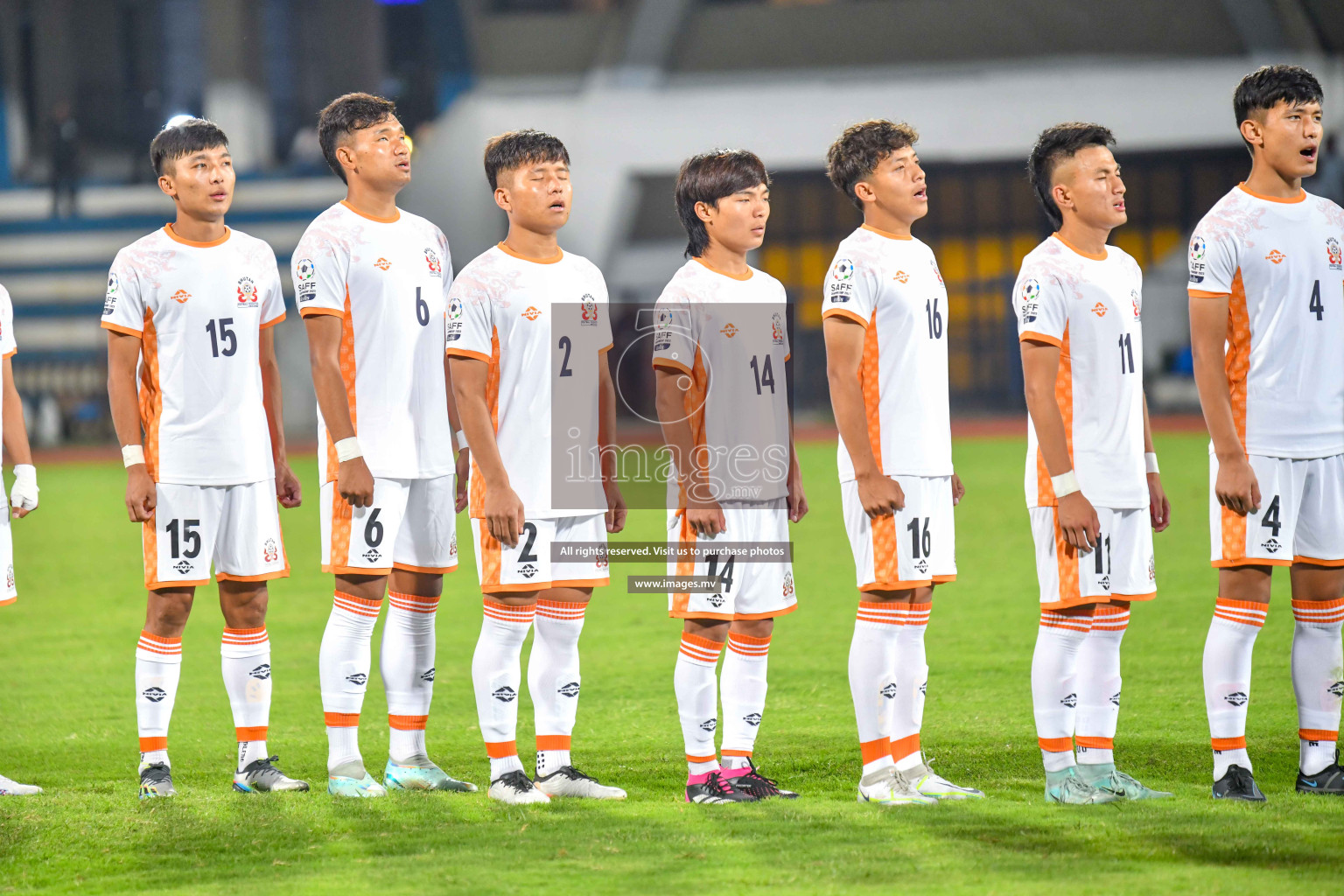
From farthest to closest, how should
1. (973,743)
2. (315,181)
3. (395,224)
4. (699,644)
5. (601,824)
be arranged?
(315,181)
(973,743)
(395,224)
(699,644)
(601,824)

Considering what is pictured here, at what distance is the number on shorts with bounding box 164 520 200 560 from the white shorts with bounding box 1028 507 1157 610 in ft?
9.78

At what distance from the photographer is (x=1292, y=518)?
4.86 metres

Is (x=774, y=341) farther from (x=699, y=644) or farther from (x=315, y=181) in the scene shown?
(x=315, y=181)

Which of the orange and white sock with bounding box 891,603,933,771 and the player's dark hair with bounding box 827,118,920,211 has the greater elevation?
the player's dark hair with bounding box 827,118,920,211

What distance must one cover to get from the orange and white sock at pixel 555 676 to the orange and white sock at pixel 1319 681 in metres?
2.54

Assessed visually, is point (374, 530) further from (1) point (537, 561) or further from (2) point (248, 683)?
(2) point (248, 683)

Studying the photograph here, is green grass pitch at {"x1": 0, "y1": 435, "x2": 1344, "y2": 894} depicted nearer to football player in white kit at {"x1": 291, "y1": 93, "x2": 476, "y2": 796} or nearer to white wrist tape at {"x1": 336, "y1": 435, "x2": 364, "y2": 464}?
football player in white kit at {"x1": 291, "y1": 93, "x2": 476, "y2": 796}

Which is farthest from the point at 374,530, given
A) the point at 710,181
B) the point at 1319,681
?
the point at 1319,681

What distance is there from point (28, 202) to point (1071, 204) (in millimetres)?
29944

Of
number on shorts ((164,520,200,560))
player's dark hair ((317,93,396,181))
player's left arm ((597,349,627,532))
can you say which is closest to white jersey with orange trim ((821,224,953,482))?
player's left arm ((597,349,627,532))

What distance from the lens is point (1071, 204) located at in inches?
196

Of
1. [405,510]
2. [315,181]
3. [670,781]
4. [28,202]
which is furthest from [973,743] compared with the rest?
[28,202]

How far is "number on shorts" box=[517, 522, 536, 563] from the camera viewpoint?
16.3 ft

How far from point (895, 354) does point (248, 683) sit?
2641 millimetres
